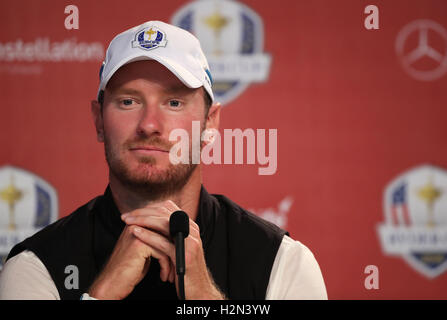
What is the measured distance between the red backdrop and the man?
0.75 meters

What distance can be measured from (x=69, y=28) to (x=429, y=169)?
1.44 metres

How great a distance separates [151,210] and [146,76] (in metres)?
0.29

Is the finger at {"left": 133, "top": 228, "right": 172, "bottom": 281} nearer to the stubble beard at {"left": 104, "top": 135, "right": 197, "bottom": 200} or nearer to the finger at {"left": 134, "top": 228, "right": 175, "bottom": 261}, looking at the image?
the finger at {"left": 134, "top": 228, "right": 175, "bottom": 261}

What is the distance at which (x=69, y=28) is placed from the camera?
6.26ft

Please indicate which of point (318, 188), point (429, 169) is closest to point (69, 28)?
point (318, 188)

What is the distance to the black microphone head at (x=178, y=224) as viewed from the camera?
2.97 ft

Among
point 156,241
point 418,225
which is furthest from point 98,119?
point 418,225

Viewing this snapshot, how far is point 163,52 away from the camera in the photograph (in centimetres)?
111

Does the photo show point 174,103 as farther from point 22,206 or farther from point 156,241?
point 22,206

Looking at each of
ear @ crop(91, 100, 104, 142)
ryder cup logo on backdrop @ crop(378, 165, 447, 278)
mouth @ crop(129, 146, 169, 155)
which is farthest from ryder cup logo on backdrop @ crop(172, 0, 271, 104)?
mouth @ crop(129, 146, 169, 155)

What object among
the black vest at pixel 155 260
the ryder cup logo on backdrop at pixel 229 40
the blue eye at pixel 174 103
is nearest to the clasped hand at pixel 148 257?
the black vest at pixel 155 260

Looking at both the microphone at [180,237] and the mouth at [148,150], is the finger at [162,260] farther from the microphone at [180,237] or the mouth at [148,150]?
the mouth at [148,150]

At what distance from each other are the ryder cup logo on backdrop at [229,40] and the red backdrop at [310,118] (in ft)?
0.11

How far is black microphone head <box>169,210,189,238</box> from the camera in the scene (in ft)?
2.97
